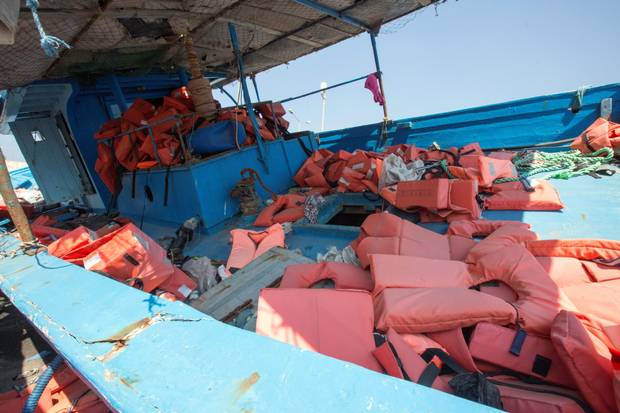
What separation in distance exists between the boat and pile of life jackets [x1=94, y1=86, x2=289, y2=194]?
0.13 ft

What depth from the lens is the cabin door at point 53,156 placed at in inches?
237

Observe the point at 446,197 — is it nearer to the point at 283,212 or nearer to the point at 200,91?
the point at 283,212

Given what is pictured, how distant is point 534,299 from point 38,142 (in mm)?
8763

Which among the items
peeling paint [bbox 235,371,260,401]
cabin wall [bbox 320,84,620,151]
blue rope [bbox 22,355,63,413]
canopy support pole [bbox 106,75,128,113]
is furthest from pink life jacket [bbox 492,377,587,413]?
canopy support pole [bbox 106,75,128,113]

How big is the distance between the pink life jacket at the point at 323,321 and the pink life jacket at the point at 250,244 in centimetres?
138

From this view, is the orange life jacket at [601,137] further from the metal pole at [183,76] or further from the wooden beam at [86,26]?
the metal pole at [183,76]

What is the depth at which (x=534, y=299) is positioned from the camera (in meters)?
1.45

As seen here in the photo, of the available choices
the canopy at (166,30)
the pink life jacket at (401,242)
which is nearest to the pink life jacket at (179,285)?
the pink life jacket at (401,242)

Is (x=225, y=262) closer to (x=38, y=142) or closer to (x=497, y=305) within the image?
(x=497, y=305)

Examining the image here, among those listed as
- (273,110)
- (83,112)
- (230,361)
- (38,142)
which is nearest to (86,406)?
(230,361)

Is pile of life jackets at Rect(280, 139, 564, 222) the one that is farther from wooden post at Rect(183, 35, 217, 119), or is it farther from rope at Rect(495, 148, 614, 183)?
wooden post at Rect(183, 35, 217, 119)

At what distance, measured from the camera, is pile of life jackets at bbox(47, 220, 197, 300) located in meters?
2.15

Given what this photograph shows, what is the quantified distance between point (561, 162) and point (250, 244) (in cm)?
368

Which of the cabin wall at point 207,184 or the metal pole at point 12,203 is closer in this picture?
the metal pole at point 12,203
